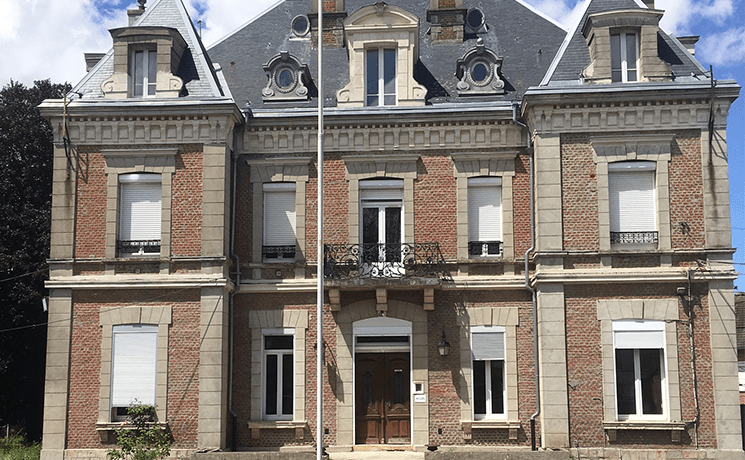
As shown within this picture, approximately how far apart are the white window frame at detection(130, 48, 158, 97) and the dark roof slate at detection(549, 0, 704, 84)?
1008 centimetres

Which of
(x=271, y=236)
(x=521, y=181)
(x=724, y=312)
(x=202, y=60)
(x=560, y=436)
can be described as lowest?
(x=560, y=436)

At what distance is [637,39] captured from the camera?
20.4 meters

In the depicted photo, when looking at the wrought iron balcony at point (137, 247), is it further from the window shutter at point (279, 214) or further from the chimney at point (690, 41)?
the chimney at point (690, 41)

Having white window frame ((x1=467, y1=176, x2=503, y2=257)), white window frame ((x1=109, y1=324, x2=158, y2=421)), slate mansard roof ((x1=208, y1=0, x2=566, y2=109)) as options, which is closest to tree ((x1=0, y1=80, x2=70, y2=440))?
white window frame ((x1=109, y1=324, x2=158, y2=421))

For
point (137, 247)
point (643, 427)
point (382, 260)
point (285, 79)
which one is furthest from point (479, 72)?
point (137, 247)

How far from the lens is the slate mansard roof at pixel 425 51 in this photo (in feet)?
72.6

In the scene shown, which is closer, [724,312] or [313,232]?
[724,312]

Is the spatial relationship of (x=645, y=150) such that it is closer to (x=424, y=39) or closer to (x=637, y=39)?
(x=637, y=39)

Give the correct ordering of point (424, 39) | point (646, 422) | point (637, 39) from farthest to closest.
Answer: point (424, 39) < point (637, 39) < point (646, 422)

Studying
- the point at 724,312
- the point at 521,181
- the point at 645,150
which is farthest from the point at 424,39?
the point at 724,312

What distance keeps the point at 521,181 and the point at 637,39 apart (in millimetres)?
4499

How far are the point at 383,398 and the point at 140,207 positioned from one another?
305 inches

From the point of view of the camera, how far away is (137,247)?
804 inches

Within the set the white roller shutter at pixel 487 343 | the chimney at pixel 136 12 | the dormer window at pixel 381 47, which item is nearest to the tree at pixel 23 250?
the chimney at pixel 136 12
